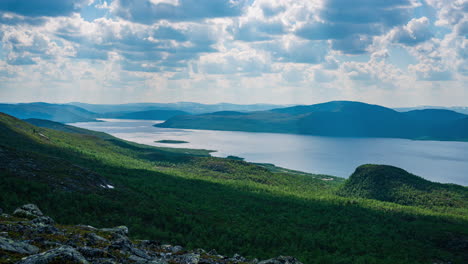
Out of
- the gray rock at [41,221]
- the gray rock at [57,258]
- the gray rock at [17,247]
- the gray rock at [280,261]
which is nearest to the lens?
the gray rock at [57,258]

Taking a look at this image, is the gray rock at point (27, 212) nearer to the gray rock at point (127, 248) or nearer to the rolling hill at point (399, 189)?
the gray rock at point (127, 248)

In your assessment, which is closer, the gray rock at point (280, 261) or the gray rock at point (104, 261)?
the gray rock at point (104, 261)

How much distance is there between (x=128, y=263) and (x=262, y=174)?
157455mm

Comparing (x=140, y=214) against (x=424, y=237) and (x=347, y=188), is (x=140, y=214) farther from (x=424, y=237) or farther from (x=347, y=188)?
(x=347, y=188)

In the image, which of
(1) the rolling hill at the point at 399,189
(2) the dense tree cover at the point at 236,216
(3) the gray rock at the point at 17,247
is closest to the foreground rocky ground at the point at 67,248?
(3) the gray rock at the point at 17,247

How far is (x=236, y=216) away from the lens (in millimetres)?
83312

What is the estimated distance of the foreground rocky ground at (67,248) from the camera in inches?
687

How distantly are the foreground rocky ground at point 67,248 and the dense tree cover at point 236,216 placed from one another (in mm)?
22769

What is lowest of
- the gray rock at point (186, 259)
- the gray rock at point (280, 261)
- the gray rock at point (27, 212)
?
the gray rock at point (280, 261)

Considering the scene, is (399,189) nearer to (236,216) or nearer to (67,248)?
(236,216)

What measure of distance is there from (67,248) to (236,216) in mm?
67582

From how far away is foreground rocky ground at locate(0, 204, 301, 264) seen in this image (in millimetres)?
17438

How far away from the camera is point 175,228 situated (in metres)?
64.4

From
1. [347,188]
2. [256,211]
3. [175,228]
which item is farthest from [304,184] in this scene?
[175,228]
